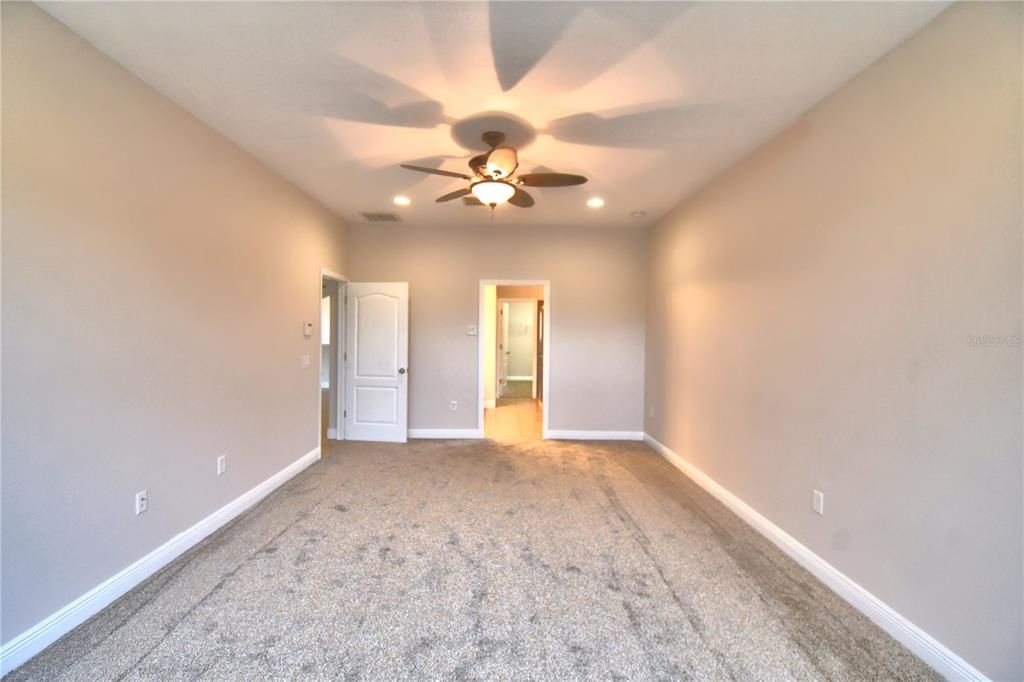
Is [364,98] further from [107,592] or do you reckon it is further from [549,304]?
[549,304]

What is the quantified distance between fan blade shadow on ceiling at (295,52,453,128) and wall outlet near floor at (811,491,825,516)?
313 centimetres

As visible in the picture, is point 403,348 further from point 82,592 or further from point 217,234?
point 82,592

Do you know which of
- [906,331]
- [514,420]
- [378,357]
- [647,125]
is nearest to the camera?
[906,331]

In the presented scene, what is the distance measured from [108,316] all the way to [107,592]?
1.36 m

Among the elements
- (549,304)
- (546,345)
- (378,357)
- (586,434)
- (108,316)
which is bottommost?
(586,434)

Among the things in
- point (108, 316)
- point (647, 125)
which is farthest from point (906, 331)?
point (108, 316)

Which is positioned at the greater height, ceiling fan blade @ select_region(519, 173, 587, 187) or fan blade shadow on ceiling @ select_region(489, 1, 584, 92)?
fan blade shadow on ceiling @ select_region(489, 1, 584, 92)

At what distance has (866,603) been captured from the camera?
1905 mm

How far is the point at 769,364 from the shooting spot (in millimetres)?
2684

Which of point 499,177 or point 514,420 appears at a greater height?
point 499,177

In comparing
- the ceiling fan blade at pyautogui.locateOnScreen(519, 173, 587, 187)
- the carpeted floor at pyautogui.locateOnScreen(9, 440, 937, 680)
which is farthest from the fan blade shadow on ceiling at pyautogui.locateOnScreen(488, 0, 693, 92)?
the carpeted floor at pyautogui.locateOnScreen(9, 440, 937, 680)

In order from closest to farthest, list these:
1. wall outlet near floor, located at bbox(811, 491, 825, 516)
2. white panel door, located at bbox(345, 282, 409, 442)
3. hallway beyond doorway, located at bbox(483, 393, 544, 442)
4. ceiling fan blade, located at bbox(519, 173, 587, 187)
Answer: wall outlet near floor, located at bbox(811, 491, 825, 516) < ceiling fan blade, located at bbox(519, 173, 587, 187) < white panel door, located at bbox(345, 282, 409, 442) < hallway beyond doorway, located at bbox(483, 393, 544, 442)

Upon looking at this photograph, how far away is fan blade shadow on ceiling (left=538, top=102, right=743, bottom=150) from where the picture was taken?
234 cm

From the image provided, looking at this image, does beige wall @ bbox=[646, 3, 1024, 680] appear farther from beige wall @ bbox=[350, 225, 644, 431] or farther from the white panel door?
the white panel door
